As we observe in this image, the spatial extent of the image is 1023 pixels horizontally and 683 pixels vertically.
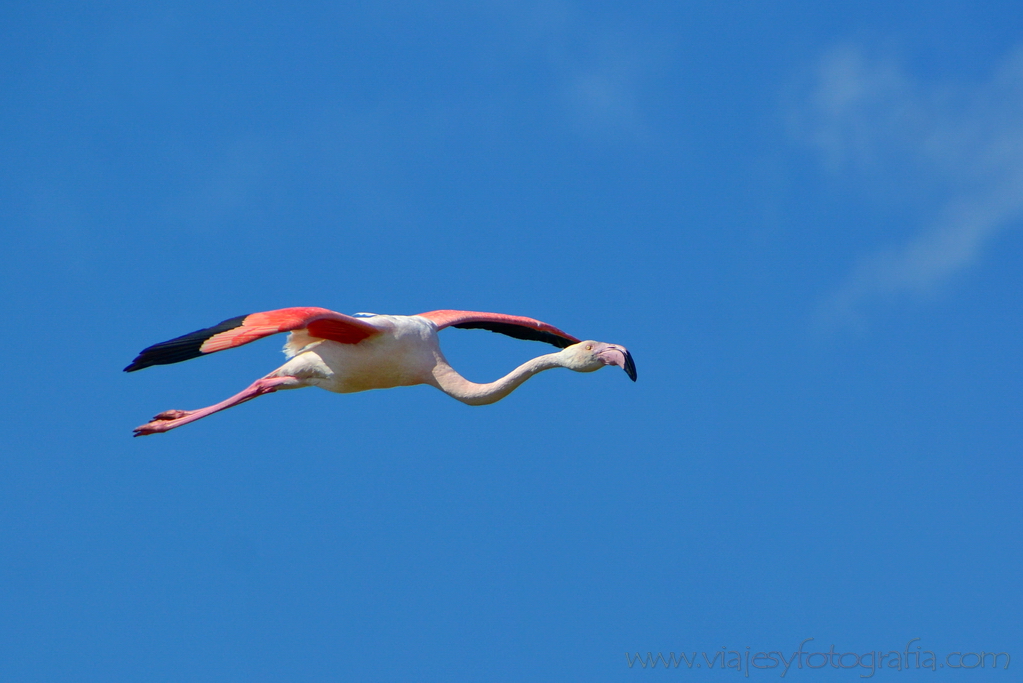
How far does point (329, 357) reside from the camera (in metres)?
14.5

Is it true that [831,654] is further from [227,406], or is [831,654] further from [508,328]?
[227,406]

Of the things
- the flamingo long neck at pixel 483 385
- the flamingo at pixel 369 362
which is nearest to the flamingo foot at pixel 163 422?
the flamingo at pixel 369 362

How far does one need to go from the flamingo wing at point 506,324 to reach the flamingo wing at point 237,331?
193 cm

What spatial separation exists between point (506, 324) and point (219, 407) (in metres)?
3.75

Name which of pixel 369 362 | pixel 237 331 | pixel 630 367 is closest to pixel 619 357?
pixel 630 367

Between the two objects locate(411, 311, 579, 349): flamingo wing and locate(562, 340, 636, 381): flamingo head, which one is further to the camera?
locate(411, 311, 579, 349): flamingo wing

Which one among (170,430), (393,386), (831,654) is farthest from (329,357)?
(831,654)

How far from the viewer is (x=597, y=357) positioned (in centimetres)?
1373

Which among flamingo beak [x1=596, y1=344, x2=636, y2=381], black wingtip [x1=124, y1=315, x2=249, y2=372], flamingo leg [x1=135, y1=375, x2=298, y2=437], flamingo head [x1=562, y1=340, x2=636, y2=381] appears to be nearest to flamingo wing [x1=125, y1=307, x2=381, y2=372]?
black wingtip [x1=124, y1=315, x2=249, y2=372]

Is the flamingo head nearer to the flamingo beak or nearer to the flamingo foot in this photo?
the flamingo beak

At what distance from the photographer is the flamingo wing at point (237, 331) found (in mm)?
13203

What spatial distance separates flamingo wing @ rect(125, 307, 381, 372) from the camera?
520 inches

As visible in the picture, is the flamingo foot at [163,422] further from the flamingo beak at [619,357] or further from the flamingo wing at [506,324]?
the flamingo beak at [619,357]

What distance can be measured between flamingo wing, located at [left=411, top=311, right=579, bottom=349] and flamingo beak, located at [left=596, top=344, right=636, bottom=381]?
261 centimetres
